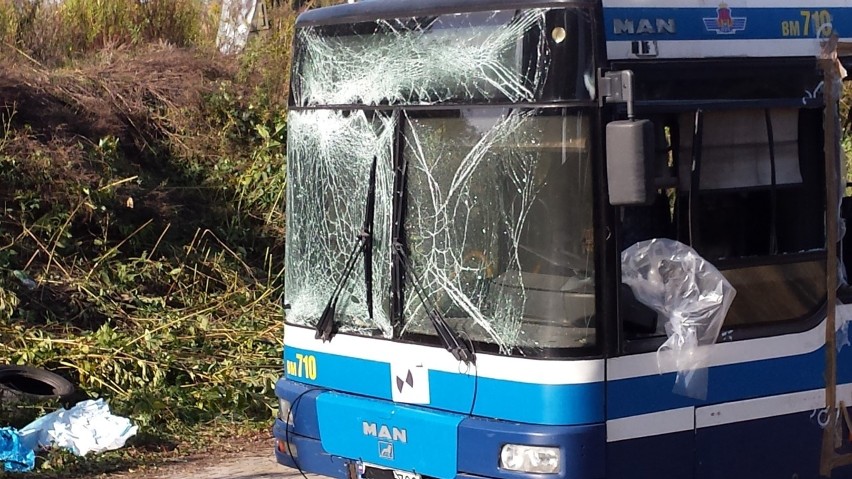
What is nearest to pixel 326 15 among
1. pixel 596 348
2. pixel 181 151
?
pixel 596 348

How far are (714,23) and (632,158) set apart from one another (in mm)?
1020

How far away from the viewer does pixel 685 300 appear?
5.66 m

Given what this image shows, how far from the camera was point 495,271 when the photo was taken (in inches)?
222

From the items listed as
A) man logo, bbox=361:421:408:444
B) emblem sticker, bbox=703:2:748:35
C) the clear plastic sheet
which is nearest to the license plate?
man logo, bbox=361:421:408:444

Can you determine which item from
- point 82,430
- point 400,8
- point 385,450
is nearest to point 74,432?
point 82,430

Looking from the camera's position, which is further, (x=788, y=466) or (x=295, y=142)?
(x=295, y=142)

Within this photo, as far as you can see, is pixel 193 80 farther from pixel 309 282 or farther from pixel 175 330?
pixel 309 282

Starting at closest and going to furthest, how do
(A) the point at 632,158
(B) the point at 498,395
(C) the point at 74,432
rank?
(A) the point at 632,158
(B) the point at 498,395
(C) the point at 74,432

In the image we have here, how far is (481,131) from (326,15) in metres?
1.22

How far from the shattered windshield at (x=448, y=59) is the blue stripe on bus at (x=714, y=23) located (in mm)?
224

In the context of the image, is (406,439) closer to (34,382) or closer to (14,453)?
(14,453)

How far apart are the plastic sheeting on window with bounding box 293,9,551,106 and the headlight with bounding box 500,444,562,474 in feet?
4.85

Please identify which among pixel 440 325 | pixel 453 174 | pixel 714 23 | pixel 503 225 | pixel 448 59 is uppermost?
pixel 714 23

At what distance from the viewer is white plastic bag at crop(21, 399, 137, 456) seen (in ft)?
26.8
